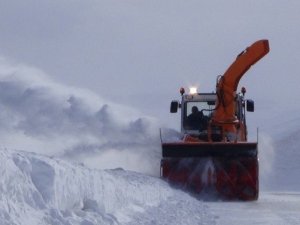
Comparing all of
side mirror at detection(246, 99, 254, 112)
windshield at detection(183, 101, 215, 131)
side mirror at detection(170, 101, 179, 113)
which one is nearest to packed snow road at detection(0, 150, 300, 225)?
side mirror at detection(246, 99, 254, 112)

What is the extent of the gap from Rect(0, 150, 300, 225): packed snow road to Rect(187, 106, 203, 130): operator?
4.15 metres

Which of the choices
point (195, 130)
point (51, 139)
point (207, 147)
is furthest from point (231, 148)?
point (51, 139)

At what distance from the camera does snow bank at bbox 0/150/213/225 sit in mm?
6387

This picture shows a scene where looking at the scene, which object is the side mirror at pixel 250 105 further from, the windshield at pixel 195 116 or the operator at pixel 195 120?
the operator at pixel 195 120

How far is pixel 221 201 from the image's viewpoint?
1535 centimetres

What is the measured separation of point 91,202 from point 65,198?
2.82ft

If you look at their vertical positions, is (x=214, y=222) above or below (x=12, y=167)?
below

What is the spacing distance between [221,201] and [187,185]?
2.72 ft

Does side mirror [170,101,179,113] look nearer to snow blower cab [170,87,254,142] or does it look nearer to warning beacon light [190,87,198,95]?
snow blower cab [170,87,254,142]

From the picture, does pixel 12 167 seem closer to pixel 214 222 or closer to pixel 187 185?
pixel 214 222

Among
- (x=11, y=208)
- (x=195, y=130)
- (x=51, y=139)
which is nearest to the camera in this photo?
(x=11, y=208)

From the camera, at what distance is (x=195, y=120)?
59.5 feet

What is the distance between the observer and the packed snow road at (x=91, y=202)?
21.2 ft

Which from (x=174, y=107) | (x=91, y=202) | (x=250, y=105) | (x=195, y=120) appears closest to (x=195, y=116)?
(x=195, y=120)
